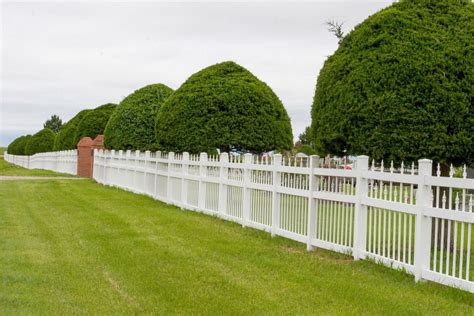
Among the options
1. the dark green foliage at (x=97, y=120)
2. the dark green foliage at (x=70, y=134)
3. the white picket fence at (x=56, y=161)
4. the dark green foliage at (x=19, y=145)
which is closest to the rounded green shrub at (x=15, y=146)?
A: the dark green foliage at (x=19, y=145)

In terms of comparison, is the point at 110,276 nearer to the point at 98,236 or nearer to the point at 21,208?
the point at 98,236

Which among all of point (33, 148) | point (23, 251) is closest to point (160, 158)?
point (23, 251)

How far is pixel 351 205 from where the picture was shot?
29.9 feet

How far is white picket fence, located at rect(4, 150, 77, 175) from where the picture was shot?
1588 inches

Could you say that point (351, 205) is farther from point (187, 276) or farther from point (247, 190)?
point (247, 190)

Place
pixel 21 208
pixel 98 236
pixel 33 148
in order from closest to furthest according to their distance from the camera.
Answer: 1. pixel 98 236
2. pixel 21 208
3. pixel 33 148

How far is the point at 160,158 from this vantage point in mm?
19172

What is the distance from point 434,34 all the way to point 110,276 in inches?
229

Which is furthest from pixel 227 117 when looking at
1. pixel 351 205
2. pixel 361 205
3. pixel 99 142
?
pixel 99 142

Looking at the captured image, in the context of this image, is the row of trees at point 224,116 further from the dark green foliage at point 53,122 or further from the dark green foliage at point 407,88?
the dark green foliage at point 53,122

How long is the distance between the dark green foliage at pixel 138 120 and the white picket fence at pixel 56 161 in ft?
38.6

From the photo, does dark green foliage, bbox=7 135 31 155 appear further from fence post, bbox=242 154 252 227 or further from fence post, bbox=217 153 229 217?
fence post, bbox=242 154 252 227

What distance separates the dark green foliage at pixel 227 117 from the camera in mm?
17578

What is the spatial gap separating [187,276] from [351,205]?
262 centimetres
